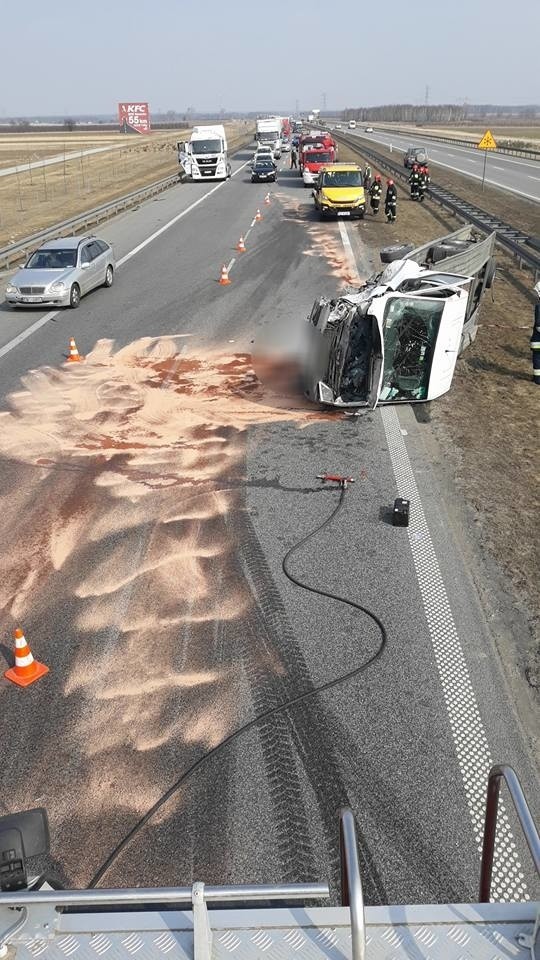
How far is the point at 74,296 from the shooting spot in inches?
699

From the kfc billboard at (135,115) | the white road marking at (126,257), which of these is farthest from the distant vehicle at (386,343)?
the kfc billboard at (135,115)

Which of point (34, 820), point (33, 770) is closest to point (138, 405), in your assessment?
point (33, 770)

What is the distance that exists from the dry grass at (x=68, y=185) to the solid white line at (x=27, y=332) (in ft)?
36.0

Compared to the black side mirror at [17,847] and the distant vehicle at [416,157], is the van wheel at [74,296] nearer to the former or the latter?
the black side mirror at [17,847]

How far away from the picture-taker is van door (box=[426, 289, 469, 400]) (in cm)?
1070

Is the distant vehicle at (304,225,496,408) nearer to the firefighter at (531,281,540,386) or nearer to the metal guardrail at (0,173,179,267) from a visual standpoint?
the firefighter at (531,281,540,386)

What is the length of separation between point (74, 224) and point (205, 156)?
17.6 meters

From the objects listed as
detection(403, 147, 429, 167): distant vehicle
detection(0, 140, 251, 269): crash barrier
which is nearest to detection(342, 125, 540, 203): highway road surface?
detection(403, 147, 429, 167): distant vehicle

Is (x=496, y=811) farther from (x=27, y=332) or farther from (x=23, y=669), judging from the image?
(x=27, y=332)

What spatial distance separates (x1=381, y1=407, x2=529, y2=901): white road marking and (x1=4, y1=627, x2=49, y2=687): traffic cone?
3.43 metres

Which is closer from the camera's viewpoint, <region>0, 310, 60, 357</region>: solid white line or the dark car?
<region>0, 310, 60, 357</region>: solid white line

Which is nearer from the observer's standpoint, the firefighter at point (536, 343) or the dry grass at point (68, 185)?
the firefighter at point (536, 343)

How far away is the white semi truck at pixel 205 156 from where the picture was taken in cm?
4256

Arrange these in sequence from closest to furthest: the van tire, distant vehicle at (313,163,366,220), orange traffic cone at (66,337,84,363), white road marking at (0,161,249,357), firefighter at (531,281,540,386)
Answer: firefighter at (531,281,540,386) → orange traffic cone at (66,337,84,363) → white road marking at (0,161,249,357) → the van tire → distant vehicle at (313,163,366,220)
